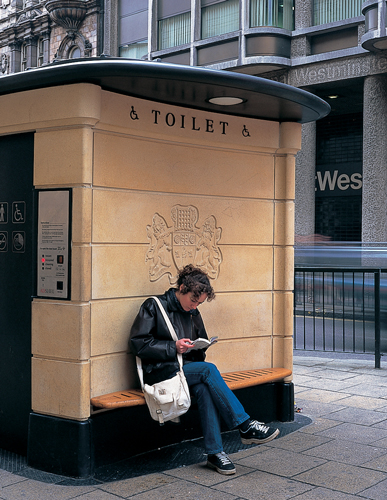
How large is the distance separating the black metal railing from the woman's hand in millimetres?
4852

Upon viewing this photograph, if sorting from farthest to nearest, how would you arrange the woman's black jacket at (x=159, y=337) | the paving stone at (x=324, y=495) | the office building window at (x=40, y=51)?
the office building window at (x=40, y=51) → the woman's black jacket at (x=159, y=337) → the paving stone at (x=324, y=495)

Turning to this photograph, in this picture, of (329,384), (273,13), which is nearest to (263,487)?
(329,384)

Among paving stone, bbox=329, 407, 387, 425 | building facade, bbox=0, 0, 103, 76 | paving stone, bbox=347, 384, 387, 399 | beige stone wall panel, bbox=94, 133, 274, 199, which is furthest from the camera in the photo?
building facade, bbox=0, 0, 103, 76

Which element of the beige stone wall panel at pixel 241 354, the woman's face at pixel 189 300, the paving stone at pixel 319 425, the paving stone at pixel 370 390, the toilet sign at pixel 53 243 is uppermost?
the toilet sign at pixel 53 243

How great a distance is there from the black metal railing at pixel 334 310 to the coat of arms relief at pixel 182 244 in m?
3.91

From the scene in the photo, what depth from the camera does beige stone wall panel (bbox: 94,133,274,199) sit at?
186 inches

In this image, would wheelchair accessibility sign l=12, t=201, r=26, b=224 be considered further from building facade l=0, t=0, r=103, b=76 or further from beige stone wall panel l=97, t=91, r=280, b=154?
building facade l=0, t=0, r=103, b=76

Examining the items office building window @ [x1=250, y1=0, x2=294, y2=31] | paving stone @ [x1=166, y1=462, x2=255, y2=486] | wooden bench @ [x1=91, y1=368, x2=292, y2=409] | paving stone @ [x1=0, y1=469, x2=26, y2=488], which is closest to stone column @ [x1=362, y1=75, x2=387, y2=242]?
office building window @ [x1=250, y1=0, x2=294, y2=31]

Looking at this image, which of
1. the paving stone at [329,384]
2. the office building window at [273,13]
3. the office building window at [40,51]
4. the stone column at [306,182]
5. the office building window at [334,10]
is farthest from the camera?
the office building window at [40,51]

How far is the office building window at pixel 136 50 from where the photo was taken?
76.2 feet

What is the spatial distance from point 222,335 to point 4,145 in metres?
2.45

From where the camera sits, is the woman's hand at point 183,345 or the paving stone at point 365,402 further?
the paving stone at point 365,402

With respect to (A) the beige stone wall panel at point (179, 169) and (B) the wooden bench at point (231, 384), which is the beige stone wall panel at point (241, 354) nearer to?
(B) the wooden bench at point (231, 384)

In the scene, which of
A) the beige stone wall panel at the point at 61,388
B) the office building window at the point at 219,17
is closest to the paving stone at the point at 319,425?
the beige stone wall panel at the point at 61,388
